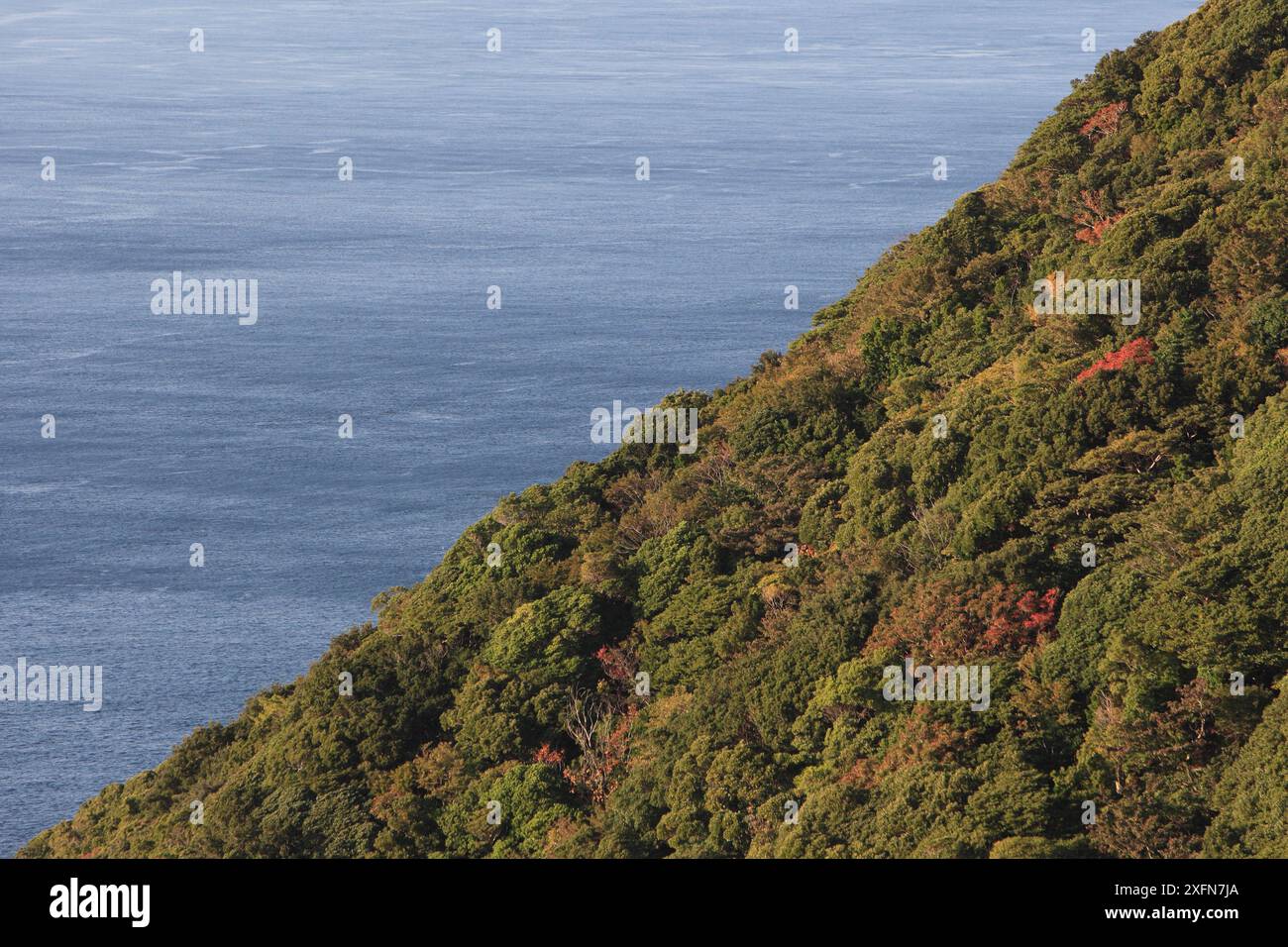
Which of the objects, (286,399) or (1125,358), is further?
(286,399)

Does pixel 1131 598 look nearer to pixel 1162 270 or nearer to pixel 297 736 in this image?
pixel 1162 270

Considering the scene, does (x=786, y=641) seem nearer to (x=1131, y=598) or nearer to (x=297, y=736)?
(x=1131, y=598)

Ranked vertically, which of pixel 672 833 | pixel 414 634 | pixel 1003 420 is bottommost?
pixel 672 833

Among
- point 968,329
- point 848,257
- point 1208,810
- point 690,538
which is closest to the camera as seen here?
point 1208,810

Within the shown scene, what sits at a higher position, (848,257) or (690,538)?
(848,257)

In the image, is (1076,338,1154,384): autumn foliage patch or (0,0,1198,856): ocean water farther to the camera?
(0,0,1198,856): ocean water

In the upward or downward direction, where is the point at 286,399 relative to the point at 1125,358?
upward

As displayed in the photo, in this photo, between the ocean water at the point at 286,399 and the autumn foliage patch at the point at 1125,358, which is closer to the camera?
the autumn foliage patch at the point at 1125,358
